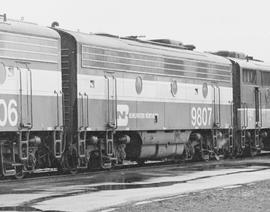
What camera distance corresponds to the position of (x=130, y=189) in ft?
47.7

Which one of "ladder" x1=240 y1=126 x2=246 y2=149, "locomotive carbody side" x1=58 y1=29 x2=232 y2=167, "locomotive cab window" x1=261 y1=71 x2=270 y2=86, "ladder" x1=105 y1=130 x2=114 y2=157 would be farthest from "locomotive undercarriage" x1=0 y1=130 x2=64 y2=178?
"locomotive cab window" x1=261 y1=71 x2=270 y2=86

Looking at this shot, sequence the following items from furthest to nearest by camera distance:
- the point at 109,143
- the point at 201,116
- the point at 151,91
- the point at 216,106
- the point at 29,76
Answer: the point at 216,106
the point at 201,116
the point at 151,91
the point at 109,143
the point at 29,76

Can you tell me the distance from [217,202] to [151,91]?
10361 mm

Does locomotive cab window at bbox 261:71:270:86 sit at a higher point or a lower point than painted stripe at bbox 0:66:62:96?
higher

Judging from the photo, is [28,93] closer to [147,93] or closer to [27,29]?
[27,29]

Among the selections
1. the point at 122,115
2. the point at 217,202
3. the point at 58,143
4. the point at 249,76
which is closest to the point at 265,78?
the point at 249,76

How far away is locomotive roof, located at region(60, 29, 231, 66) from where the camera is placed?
775 inches

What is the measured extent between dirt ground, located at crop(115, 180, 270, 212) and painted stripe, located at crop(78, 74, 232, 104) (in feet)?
21.0

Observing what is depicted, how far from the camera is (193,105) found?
24469 millimetres

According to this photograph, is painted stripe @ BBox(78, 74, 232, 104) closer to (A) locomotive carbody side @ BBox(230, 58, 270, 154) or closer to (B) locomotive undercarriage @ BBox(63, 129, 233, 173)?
(A) locomotive carbody side @ BBox(230, 58, 270, 154)

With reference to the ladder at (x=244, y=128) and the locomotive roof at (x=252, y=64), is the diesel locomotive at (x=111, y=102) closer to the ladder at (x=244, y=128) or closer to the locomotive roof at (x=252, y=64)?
the ladder at (x=244, y=128)

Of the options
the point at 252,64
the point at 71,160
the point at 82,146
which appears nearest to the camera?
the point at 82,146

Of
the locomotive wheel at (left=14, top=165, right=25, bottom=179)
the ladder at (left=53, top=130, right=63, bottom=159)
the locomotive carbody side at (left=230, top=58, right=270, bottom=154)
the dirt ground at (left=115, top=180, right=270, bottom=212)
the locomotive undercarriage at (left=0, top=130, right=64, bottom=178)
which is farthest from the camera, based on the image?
the locomotive carbody side at (left=230, top=58, right=270, bottom=154)

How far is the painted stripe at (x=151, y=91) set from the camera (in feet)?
64.1
